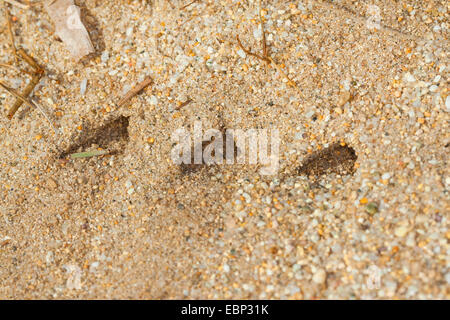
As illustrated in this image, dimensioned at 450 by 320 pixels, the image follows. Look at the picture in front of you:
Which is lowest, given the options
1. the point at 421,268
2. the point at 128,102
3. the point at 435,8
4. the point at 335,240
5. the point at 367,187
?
the point at 421,268

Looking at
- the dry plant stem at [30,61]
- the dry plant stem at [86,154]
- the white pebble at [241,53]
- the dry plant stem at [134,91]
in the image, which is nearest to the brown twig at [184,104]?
→ the dry plant stem at [134,91]

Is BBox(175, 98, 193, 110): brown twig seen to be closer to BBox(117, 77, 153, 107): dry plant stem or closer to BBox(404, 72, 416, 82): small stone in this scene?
BBox(117, 77, 153, 107): dry plant stem

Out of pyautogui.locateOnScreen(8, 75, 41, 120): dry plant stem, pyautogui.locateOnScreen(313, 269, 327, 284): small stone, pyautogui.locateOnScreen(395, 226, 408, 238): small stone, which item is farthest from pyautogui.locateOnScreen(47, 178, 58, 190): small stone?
pyautogui.locateOnScreen(395, 226, 408, 238): small stone

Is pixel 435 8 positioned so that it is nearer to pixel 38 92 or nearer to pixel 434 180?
pixel 434 180

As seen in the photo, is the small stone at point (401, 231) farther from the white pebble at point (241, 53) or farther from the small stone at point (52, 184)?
the small stone at point (52, 184)

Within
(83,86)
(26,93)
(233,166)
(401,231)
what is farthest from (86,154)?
(401,231)

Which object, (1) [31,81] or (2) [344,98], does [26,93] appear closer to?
(1) [31,81]
